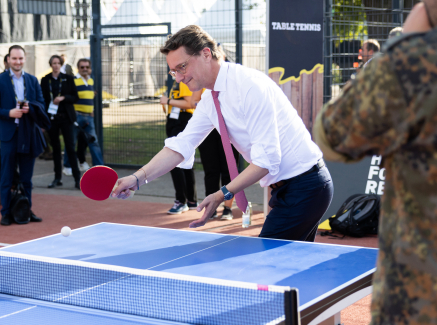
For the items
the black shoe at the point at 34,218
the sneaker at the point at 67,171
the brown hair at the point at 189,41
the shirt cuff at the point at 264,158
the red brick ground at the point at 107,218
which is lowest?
the red brick ground at the point at 107,218

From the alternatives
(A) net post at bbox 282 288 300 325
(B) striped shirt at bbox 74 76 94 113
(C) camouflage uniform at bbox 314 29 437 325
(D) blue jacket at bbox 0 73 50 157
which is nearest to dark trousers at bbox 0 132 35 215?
(D) blue jacket at bbox 0 73 50 157

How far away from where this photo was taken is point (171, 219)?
757cm

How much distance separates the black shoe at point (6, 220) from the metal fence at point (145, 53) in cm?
443

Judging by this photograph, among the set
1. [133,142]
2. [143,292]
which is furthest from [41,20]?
[143,292]

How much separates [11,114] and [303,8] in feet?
12.2

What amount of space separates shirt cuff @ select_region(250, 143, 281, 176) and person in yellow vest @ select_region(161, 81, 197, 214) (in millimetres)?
4417

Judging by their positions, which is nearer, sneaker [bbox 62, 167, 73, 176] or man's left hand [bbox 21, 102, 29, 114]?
man's left hand [bbox 21, 102, 29, 114]

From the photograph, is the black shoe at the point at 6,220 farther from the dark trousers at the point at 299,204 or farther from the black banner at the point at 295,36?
the dark trousers at the point at 299,204

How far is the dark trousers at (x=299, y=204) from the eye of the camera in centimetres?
323

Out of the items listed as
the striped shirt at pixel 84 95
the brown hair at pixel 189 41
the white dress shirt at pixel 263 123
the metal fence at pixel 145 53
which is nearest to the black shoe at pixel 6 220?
the striped shirt at pixel 84 95

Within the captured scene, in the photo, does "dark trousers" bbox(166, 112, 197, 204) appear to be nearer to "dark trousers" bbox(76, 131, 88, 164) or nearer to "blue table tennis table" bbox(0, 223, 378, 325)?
"dark trousers" bbox(76, 131, 88, 164)

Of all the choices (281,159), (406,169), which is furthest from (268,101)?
(406,169)

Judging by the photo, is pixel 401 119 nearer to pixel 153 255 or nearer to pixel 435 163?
pixel 435 163

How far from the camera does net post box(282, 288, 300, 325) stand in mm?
1962
